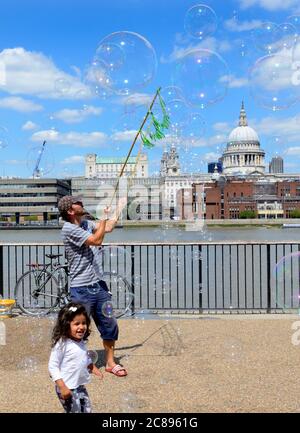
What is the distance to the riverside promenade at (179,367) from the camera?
420 cm

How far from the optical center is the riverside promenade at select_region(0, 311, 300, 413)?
420 centimetres

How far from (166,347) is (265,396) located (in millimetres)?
1742

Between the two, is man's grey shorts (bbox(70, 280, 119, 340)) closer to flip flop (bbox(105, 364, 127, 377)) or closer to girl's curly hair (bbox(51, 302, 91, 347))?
flip flop (bbox(105, 364, 127, 377))

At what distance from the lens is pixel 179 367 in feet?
16.8

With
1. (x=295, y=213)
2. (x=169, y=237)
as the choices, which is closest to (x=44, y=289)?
(x=169, y=237)

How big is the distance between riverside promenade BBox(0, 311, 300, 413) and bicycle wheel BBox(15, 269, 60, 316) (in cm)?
56

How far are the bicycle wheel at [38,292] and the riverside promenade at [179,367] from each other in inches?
22.1

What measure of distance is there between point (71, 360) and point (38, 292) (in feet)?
16.6

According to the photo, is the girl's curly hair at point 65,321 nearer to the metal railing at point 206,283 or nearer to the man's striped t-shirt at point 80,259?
the man's striped t-shirt at point 80,259

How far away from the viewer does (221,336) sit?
6.39m

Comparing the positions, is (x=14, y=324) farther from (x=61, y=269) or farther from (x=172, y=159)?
(x=172, y=159)

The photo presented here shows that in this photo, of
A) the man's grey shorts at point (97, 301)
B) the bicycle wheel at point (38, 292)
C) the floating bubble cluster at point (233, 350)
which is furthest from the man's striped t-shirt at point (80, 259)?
the bicycle wheel at point (38, 292)

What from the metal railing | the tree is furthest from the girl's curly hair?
the tree

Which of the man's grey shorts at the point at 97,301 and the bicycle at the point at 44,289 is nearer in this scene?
the man's grey shorts at the point at 97,301
